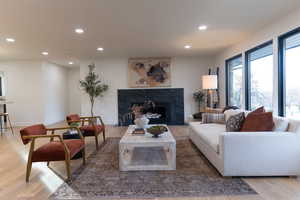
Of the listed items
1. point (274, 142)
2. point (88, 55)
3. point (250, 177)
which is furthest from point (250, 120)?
point (88, 55)

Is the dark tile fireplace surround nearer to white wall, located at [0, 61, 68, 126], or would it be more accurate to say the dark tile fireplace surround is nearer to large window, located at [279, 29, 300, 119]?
white wall, located at [0, 61, 68, 126]

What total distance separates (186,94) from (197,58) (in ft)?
4.39

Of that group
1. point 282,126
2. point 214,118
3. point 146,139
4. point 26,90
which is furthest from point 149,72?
point 282,126

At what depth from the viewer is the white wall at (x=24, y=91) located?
7359 millimetres

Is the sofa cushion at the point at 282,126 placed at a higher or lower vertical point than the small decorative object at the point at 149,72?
lower

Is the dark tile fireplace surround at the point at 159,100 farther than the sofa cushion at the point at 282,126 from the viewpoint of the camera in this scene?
Yes

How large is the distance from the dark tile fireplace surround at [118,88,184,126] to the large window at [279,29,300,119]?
374 cm

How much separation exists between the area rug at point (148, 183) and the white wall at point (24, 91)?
527cm

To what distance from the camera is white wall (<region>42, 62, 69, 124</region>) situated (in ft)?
24.9

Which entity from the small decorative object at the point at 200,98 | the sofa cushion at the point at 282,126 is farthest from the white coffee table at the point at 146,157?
the small decorative object at the point at 200,98

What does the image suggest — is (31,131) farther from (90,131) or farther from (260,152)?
(260,152)

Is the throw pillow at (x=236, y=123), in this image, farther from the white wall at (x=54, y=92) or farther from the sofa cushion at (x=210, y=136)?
the white wall at (x=54, y=92)

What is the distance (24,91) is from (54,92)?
3.57 feet

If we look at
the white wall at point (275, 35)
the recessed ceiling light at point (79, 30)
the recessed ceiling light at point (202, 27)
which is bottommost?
the white wall at point (275, 35)
